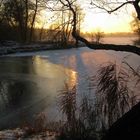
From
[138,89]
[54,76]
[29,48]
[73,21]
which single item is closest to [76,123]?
[73,21]

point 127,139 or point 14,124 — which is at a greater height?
point 127,139

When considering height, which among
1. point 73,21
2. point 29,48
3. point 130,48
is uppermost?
point 73,21

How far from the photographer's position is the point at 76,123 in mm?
8828

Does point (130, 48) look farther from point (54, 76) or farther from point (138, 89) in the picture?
point (54, 76)

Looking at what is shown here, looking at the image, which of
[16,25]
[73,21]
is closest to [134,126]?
[73,21]

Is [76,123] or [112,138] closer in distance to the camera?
[112,138]

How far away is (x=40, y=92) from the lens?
18656mm

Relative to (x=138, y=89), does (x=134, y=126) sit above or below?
above

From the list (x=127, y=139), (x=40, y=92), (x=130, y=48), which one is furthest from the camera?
(x=40, y=92)

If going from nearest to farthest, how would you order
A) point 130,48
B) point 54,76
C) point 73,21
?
point 130,48
point 73,21
point 54,76

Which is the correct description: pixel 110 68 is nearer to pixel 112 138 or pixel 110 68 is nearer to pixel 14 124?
pixel 112 138

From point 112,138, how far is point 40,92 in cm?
1280

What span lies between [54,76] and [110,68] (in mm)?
17232

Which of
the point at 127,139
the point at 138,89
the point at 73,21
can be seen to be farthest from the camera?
the point at 138,89
